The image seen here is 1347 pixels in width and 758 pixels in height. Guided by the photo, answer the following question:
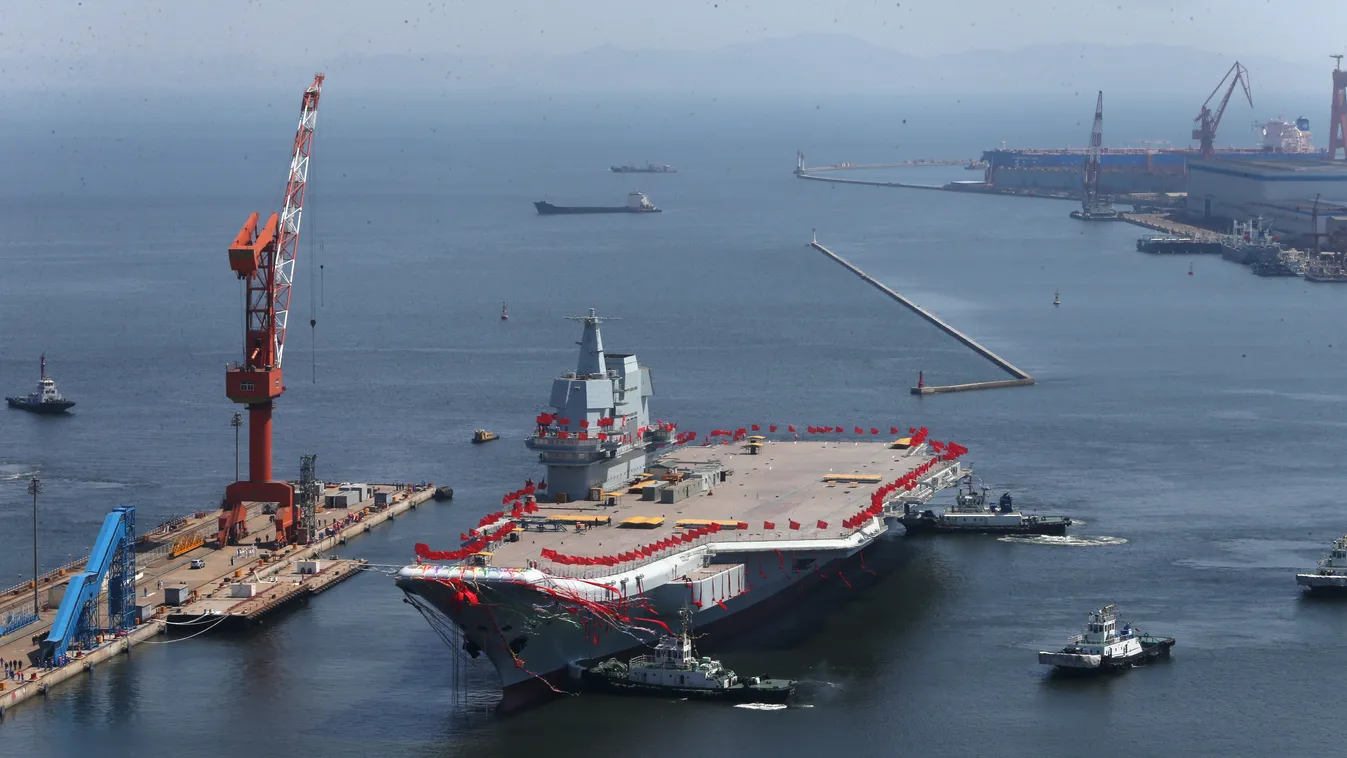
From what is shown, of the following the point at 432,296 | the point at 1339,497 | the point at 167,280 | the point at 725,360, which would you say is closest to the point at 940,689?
the point at 1339,497

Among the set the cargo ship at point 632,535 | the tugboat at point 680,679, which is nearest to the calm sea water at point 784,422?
the tugboat at point 680,679

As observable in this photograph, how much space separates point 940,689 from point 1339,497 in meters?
29.3

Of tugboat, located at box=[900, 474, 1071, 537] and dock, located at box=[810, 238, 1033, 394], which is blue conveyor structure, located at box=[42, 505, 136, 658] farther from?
dock, located at box=[810, 238, 1033, 394]

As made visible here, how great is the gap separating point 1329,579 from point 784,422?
32905 millimetres

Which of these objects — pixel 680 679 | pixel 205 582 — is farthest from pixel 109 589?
pixel 680 679

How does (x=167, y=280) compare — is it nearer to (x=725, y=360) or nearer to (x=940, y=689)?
(x=725, y=360)

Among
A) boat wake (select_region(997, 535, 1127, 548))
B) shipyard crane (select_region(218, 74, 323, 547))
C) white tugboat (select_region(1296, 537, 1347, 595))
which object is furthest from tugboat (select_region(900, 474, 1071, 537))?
shipyard crane (select_region(218, 74, 323, 547))

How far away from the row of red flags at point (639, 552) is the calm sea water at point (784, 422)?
340 centimetres

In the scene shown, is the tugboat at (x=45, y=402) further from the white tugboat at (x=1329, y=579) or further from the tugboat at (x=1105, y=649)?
the white tugboat at (x=1329, y=579)

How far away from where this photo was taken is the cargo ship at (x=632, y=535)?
5388 centimetres

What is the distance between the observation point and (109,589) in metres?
59.6

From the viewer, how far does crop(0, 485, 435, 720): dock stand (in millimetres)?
57031

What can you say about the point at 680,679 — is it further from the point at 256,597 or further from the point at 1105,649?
the point at 256,597

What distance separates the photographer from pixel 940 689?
54375 mm
